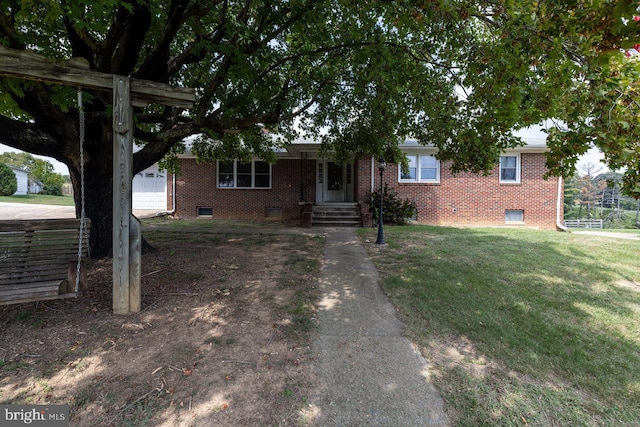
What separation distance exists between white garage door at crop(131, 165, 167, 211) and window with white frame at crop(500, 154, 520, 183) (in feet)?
54.3

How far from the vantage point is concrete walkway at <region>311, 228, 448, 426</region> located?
2.11 meters

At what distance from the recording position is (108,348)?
2816 millimetres

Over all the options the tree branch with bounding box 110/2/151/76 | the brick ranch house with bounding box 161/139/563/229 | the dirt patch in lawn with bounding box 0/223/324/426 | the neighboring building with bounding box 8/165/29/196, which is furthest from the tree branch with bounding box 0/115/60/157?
the neighboring building with bounding box 8/165/29/196

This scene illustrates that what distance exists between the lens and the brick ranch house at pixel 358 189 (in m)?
12.5

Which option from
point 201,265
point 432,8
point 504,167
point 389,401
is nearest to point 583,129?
point 432,8

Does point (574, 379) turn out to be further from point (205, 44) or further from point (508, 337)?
point (205, 44)

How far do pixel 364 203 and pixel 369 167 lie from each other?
1.67 metres

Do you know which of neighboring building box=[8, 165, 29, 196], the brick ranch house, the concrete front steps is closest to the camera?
the concrete front steps

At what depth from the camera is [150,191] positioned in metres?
16.6

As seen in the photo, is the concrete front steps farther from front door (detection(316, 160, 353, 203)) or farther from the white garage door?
the white garage door

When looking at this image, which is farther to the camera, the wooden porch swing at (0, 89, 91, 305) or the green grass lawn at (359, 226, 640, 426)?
the wooden porch swing at (0, 89, 91, 305)

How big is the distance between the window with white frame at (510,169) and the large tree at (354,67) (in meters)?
7.57

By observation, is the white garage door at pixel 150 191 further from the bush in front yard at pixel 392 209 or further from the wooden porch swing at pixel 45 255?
the wooden porch swing at pixel 45 255
